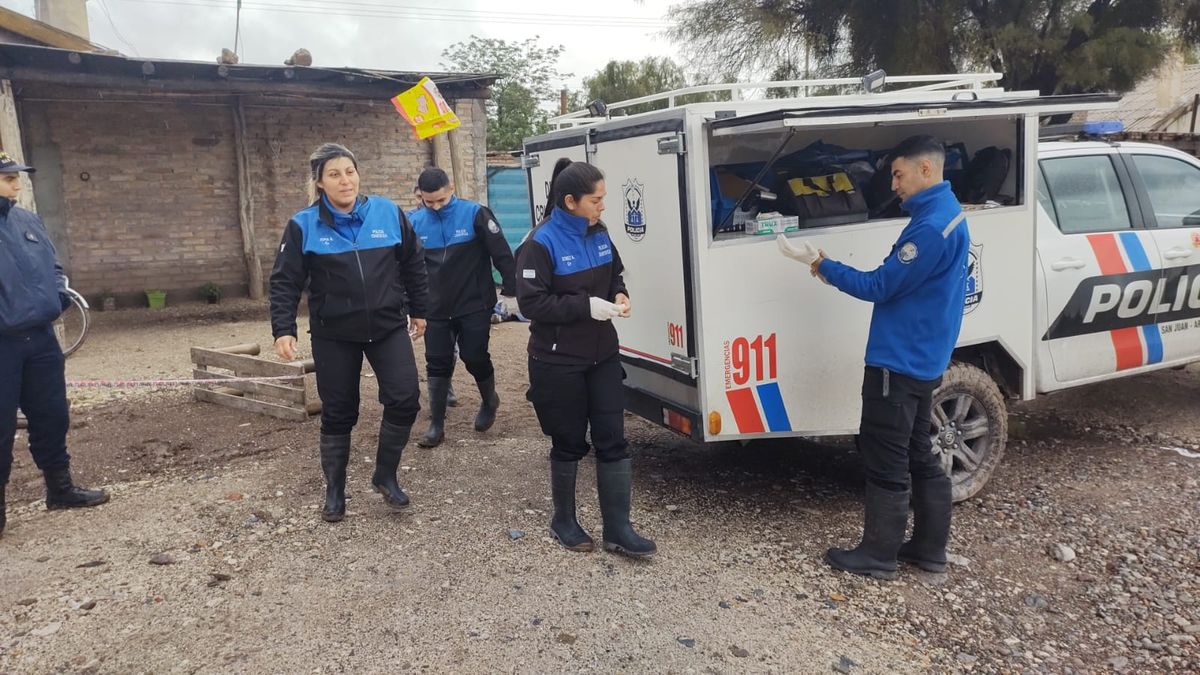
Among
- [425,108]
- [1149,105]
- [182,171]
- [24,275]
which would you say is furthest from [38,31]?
[1149,105]

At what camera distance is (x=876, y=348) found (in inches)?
140

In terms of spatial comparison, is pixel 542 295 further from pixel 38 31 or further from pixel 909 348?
pixel 38 31

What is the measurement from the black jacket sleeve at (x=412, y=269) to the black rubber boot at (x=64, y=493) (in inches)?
76.1

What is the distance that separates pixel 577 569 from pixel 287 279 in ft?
6.06

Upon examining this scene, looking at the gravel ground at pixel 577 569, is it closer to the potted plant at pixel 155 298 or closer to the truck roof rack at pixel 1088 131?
the truck roof rack at pixel 1088 131

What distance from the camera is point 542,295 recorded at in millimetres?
3514

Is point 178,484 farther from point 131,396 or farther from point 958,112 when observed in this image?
point 958,112

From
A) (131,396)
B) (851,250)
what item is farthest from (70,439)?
(851,250)

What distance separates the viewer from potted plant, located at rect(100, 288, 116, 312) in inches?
445

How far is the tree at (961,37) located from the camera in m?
12.2

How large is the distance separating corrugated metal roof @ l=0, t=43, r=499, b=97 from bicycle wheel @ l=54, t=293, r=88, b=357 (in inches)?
101

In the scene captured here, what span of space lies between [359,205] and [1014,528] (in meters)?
3.52

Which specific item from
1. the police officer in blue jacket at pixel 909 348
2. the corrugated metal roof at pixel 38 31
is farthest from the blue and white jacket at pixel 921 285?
the corrugated metal roof at pixel 38 31

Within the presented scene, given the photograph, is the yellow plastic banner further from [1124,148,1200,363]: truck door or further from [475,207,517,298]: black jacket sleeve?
[1124,148,1200,363]: truck door
